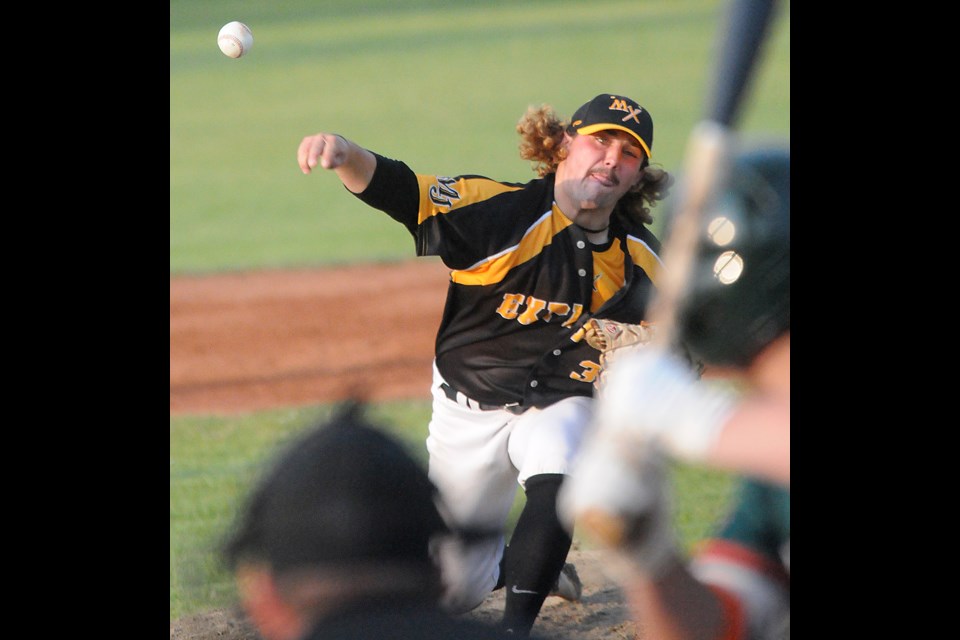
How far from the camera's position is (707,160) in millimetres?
1845

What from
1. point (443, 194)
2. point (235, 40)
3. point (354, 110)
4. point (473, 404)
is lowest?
point (473, 404)

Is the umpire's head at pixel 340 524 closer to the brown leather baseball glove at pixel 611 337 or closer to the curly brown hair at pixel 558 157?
the brown leather baseball glove at pixel 611 337

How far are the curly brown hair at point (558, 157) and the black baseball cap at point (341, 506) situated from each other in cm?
288

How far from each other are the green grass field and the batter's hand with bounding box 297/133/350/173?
1.67 meters

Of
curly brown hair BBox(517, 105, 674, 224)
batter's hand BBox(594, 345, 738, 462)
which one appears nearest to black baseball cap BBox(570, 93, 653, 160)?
curly brown hair BBox(517, 105, 674, 224)

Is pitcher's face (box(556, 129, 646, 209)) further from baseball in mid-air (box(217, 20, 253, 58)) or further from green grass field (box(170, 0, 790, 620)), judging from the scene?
baseball in mid-air (box(217, 20, 253, 58))

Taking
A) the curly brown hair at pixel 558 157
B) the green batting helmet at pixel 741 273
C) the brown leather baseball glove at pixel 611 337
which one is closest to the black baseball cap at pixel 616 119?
the curly brown hair at pixel 558 157

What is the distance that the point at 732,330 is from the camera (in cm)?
237

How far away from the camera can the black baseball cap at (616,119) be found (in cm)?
413

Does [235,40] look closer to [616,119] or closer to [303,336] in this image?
[616,119]

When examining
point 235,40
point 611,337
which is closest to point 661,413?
point 611,337

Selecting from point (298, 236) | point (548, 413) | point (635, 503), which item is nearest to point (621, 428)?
point (635, 503)

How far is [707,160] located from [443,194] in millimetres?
2309

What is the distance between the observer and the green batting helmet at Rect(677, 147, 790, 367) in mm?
2322
